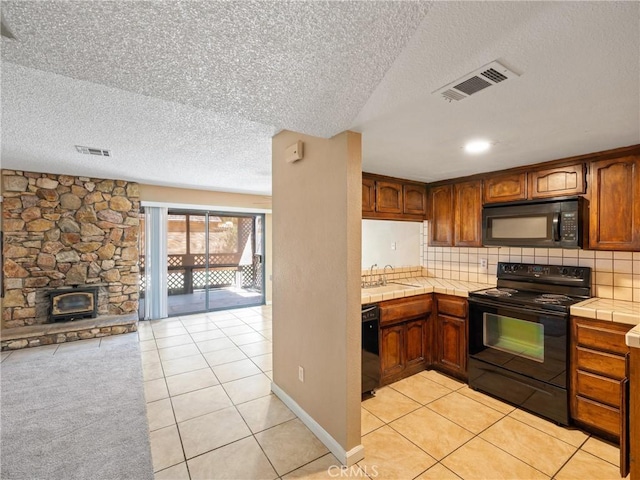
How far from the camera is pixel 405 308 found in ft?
9.72

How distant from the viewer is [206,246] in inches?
236

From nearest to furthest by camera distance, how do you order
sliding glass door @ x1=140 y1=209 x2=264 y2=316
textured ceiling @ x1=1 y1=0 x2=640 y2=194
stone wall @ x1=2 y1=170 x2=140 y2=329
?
textured ceiling @ x1=1 y1=0 x2=640 y2=194 → stone wall @ x1=2 y1=170 x2=140 y2=329 → sliding glass door @ x1=140 y1=209 x2=264 y2=316

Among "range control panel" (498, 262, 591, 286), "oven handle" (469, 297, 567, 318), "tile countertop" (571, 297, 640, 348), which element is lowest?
"oven handle" (469, 297, 567, 318)

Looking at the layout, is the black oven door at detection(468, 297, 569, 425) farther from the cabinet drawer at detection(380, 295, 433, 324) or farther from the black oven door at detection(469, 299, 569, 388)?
the cabinet drawer at detection(380, 295, 433, 324)

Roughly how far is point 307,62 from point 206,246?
533 centimetres

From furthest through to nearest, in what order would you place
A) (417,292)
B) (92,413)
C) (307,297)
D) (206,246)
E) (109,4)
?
(206,246), (417,292), (92,413), (307,297), (109,4)

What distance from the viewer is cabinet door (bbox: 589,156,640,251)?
2324 mm

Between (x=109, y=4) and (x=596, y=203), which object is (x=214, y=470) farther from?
(x=596, y=203)

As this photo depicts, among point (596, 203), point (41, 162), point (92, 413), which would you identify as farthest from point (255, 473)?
point (41, 162)

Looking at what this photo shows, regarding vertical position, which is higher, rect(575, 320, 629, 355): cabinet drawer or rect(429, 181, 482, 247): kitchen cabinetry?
rect(429, 181, 482, 247): kitchen cabinetry

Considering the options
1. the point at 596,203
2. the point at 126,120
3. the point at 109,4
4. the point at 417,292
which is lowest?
the point at 417,292

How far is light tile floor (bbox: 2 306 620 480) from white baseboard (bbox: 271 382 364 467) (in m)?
0.04

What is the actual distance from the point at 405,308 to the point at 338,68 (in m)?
2.32

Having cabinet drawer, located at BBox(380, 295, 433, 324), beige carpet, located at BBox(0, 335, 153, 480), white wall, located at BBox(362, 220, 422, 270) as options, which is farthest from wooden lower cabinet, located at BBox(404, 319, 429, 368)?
beige carpet, located at BBox(0, 335, 153, 480)
